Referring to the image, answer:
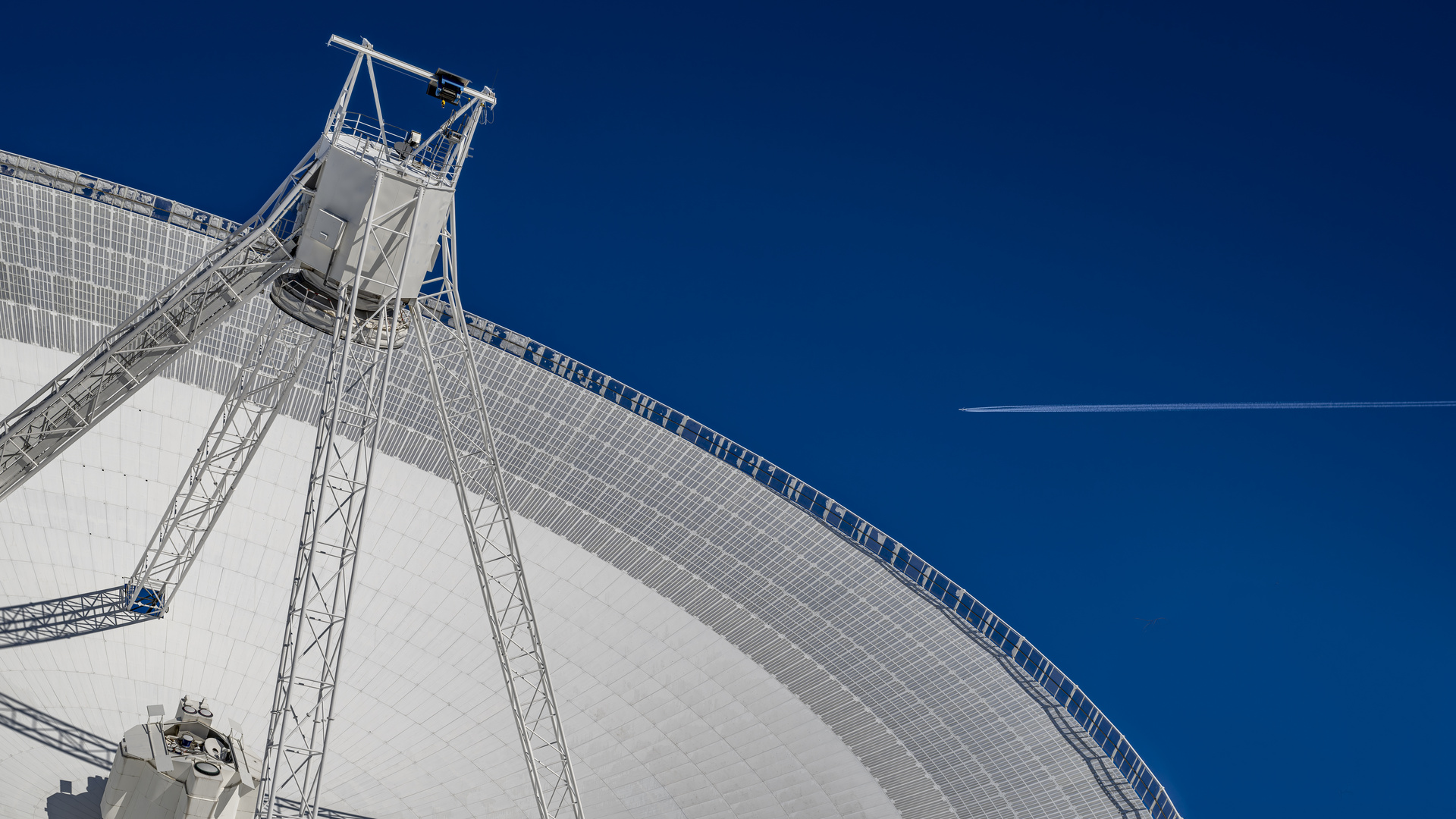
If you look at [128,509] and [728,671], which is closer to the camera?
[128,509]

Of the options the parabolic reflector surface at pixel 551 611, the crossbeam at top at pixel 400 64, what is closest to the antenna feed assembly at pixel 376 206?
the crossbeam at top at pixel 400 64

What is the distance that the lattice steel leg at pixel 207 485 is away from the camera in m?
24.5

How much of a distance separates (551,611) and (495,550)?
214 centimetres

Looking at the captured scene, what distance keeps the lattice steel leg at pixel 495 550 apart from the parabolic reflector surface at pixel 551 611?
76 centimetres

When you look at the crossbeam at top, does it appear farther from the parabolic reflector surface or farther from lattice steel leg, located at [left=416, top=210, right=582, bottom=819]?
the parabolic reflector surface

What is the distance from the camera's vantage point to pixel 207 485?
92.8 feet

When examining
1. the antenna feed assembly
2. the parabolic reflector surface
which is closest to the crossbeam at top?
the antenna feed assembly

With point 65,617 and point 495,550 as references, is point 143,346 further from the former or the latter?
point 495,550

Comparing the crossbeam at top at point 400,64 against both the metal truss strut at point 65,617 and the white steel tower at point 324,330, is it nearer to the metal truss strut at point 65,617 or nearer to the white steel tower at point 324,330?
the white steel tower at point 324,330

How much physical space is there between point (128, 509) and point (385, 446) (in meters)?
6.25

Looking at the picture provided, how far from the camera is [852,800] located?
1144 inches

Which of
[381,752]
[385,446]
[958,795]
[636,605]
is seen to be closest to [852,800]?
[958,795]

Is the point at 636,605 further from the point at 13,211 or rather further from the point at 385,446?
the point at 13,211

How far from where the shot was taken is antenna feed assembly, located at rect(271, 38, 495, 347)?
20922 millimetres
